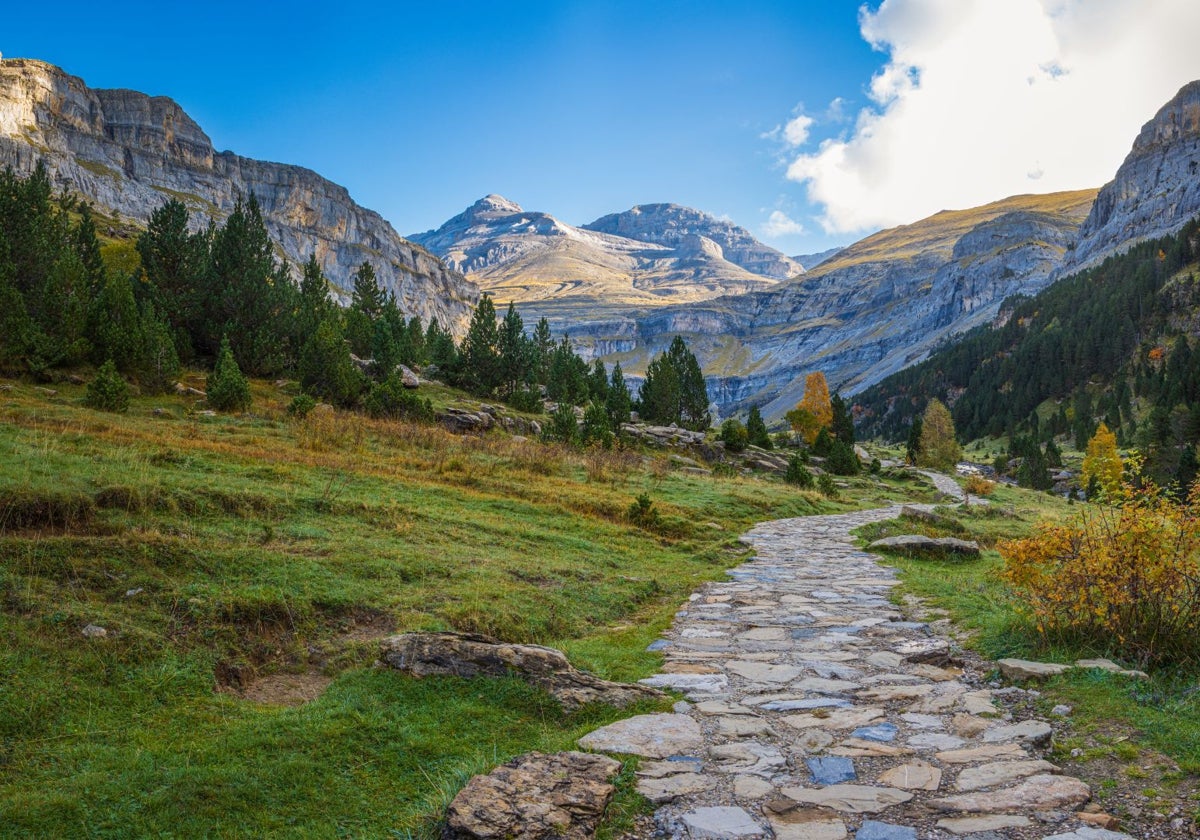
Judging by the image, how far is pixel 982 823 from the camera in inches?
134

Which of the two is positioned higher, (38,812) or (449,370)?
(449,370)

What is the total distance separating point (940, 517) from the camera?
2003 centimetres

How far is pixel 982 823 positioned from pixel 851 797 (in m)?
0.69

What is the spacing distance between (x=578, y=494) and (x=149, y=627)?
12.4 metres

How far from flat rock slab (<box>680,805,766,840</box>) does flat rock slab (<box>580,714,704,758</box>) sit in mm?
791

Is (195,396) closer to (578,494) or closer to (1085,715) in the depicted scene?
(578,494)

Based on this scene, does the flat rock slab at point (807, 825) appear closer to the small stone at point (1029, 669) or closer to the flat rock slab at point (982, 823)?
the flat rock slab at point (982, 823)

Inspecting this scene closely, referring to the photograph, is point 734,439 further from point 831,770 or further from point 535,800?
point 535,800

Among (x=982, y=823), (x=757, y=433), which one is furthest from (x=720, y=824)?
(x=757, y=433)

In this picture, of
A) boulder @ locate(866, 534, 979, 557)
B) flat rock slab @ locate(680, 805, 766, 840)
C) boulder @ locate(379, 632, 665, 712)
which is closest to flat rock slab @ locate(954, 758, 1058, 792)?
flat rock slab @ locate(680, 805, 766, 840)

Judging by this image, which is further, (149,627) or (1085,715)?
(149,627)

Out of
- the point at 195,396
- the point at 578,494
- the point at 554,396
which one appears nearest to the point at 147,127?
the point at 554,396

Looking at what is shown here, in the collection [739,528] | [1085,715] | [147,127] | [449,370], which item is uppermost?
[147,127]

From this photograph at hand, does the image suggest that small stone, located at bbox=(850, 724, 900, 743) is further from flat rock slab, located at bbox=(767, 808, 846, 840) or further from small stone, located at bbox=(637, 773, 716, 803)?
Result: small stone, located at bbox=(637, 773, 716, 803)
